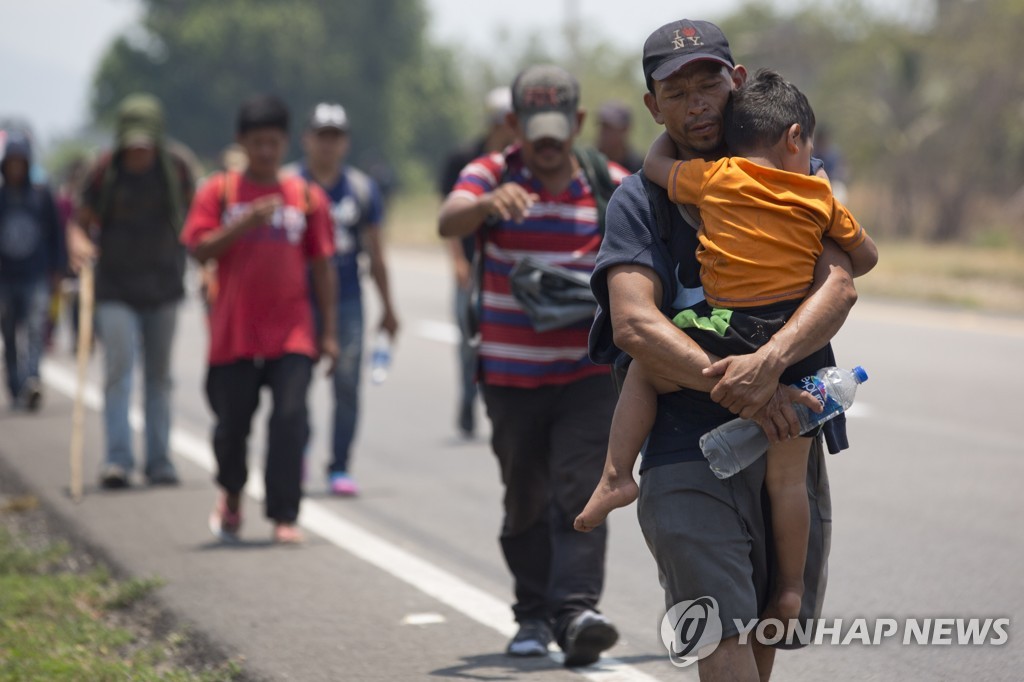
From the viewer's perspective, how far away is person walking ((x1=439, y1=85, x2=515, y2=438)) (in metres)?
10.1

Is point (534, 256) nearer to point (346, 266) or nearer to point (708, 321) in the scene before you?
point (708, 321)

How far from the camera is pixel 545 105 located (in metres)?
5.74

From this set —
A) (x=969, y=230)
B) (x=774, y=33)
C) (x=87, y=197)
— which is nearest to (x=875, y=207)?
(x=969, y=230)

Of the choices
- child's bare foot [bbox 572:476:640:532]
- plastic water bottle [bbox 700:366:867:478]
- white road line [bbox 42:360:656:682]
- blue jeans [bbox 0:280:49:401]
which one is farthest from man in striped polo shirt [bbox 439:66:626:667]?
blue jeans [bbox 0:280:49:401]

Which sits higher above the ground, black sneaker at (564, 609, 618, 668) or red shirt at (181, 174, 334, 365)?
red shirt at (181, 174, 334, 365)

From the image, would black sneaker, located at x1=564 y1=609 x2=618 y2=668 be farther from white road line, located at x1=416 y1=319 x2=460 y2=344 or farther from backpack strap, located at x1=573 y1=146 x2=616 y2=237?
white road line, located at x1=416 y1=319 x2=460 y2=344

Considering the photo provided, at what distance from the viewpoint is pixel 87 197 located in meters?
9.42

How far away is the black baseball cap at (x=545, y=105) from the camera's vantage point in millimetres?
5723

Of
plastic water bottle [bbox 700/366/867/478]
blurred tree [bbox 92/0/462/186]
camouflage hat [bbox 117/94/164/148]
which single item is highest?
blurred tree [bbox 92/0/462/186]

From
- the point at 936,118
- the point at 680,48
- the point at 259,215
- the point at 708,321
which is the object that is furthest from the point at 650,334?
the point at 936,118

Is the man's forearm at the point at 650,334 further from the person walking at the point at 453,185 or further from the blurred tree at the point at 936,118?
the blurred tree at the point at 936,118

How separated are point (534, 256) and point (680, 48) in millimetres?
1793

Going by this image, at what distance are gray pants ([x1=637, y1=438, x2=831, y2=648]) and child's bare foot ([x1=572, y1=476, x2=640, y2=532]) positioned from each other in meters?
0.04

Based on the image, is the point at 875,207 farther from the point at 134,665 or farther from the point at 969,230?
the point at 134,665
